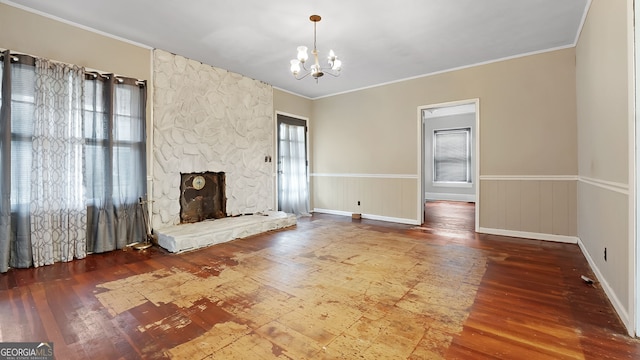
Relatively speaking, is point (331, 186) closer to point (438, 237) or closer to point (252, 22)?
point (438, 237)

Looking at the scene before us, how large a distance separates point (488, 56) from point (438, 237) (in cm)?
305

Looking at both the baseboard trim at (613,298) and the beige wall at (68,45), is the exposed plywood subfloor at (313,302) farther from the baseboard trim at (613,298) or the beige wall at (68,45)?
the beige wall at (68,45)

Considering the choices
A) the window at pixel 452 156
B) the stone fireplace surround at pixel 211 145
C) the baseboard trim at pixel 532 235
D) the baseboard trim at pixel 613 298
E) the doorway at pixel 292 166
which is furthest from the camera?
the window at pixel 452 156

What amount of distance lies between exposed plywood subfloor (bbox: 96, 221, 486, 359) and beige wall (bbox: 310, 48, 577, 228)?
1.84 m

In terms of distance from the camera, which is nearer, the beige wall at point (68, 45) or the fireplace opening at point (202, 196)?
the beige wall at point (68, 45)

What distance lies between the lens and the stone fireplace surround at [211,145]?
167 inches

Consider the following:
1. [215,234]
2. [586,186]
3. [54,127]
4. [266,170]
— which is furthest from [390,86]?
[54,127]

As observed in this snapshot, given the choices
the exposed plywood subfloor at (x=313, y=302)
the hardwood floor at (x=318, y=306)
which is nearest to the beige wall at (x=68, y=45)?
the hardwood floor at (x=318, y=306)

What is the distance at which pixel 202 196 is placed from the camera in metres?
4.93

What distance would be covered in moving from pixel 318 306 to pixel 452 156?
342 inches

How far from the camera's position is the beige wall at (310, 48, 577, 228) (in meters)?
4.15

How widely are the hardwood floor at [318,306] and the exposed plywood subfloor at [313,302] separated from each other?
1cm

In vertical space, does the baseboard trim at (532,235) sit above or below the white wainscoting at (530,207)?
below

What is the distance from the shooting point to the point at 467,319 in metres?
2.03
